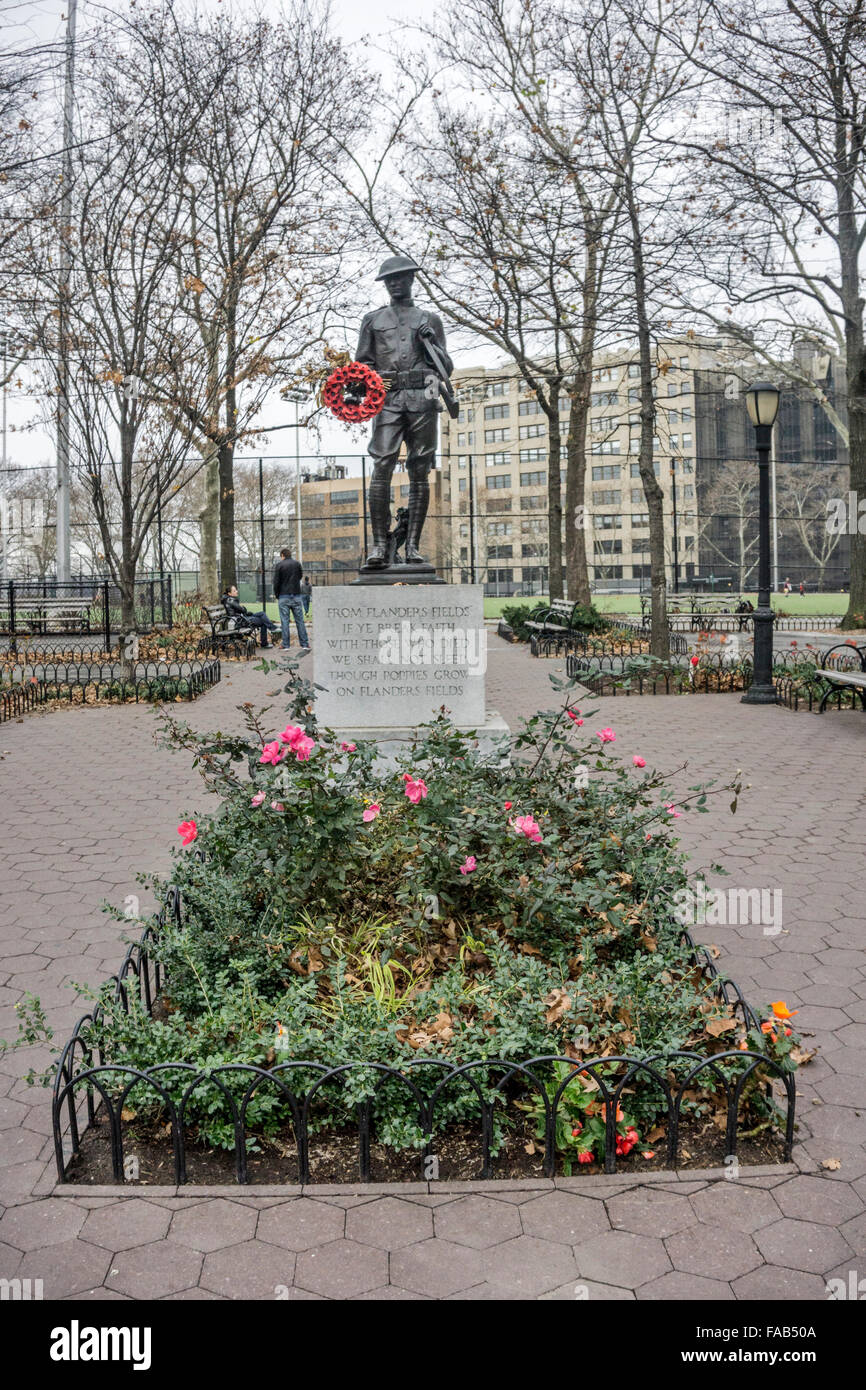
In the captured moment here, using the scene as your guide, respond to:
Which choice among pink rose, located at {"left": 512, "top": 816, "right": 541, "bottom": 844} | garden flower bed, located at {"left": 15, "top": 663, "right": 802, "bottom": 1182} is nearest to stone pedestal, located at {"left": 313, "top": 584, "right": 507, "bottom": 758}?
garden flower bed, located at {"left": 15, "top": 663, "right": 802, "bottom": 1182}

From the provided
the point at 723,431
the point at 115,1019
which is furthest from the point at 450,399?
the point at 723,431

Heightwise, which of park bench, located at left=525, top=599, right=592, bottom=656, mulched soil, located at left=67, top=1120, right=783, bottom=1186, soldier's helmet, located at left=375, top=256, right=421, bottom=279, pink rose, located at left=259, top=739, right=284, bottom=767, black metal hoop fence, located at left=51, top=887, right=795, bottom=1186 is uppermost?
soldier's helmet, located at left=375, top=256, right=421, bottom=279

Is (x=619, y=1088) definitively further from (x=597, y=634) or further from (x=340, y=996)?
(x=597, y=634)

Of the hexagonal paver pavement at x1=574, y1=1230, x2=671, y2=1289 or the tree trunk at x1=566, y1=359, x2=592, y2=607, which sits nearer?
the hexagonal paver pavement at x1=574, y1=1230, x2=671, y2=1289

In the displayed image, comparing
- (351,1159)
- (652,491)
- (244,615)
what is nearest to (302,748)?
(351,1159)

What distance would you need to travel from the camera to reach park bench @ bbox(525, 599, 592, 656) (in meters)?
18.9

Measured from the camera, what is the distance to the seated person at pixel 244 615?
2120 cm

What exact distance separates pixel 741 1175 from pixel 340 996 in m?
1.35

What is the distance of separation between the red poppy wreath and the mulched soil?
5.99m

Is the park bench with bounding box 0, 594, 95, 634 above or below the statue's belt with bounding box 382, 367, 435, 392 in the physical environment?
below

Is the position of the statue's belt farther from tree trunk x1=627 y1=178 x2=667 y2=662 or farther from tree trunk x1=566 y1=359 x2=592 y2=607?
tree trunk x1=566 y1=359 x2=592 y2=607

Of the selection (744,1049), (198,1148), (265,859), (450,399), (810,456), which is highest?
(810,456)

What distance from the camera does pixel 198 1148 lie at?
3.12 m

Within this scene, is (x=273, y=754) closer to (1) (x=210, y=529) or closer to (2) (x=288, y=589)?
(2) (x=288, y=589)
